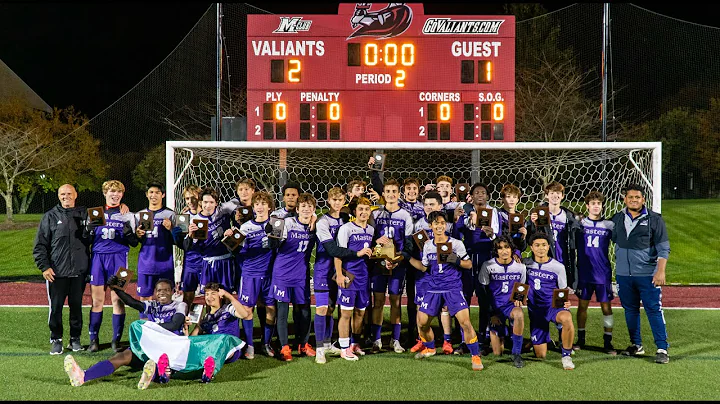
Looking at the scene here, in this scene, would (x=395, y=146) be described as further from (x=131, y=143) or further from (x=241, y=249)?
(x=131, y=143)

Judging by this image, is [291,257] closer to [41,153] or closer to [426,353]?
[426,353]

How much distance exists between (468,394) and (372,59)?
6.11 m

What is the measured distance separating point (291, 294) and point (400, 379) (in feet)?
4.83

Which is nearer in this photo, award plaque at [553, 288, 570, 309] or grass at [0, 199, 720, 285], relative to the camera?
award plaque at [553, 288, 570, 309]

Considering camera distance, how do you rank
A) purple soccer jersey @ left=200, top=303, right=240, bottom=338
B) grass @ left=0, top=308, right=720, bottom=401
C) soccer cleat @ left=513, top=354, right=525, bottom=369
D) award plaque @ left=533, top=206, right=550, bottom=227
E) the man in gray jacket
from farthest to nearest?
1. award plaque @ left=533, top=206, right=550, bottom=227
2. the man in gray jacket
3. purple soccer jersey @ left=200, top=303, right=240, bottom=338
4. soccer cleat @ left=513, top=354, right=525, bottom=369
5. grass @ left=0, top=308, right=720, bottom=401

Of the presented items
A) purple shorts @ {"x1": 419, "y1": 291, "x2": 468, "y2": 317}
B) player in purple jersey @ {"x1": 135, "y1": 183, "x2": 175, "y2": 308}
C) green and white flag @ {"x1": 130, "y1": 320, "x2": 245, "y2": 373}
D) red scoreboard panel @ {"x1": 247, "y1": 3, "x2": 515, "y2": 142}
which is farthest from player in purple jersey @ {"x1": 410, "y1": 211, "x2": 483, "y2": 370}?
red scoreboard panel @ {"x1": 247, "y1": 3, "x2": 515, "y2": 142}

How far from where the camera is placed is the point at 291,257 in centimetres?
611

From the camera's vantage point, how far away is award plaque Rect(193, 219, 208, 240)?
582cm

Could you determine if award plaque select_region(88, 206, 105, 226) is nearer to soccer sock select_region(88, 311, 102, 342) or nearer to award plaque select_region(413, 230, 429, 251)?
soccer sock select_region(88, 311, 102, 342)

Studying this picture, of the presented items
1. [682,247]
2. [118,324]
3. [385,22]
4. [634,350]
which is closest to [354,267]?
[118,324]

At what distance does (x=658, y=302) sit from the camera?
6.11 m

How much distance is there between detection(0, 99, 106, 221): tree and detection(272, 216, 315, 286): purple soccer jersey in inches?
849

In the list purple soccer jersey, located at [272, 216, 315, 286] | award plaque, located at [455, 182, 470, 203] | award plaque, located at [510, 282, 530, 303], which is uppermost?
award plaque, located at [455, 182, 470, 203]

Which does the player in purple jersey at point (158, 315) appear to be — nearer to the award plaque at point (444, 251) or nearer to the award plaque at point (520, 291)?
the award plaque at point (444, 251)
